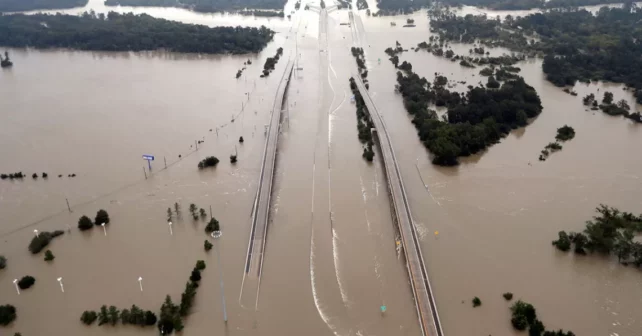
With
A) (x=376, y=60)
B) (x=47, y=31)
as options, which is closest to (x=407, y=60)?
(x=376, y=60)

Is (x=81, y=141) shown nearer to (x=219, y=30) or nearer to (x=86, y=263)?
(x=86, y=263)

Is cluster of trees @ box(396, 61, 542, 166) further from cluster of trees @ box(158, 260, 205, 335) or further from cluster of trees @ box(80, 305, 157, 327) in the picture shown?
cluster of trees @ box(80, 305, 157, 327)

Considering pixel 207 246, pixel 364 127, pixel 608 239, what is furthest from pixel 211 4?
pixel 608 239

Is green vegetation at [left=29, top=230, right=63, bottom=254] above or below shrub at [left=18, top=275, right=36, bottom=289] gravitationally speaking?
above

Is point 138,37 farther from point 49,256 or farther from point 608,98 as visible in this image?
point 608,98

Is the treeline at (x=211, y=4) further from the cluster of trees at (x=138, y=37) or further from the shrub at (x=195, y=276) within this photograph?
the shrub at (x=195, y=276)

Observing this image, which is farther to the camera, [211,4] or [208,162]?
[211,4]

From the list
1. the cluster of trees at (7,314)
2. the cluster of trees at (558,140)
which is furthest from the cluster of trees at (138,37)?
the cluster of trees at (7,314)

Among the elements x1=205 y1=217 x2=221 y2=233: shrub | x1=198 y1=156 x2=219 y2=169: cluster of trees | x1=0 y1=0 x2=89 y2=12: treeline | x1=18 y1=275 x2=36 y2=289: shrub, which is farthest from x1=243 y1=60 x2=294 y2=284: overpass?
x1=0 y1=0 x2=89 y2=12: treeline
